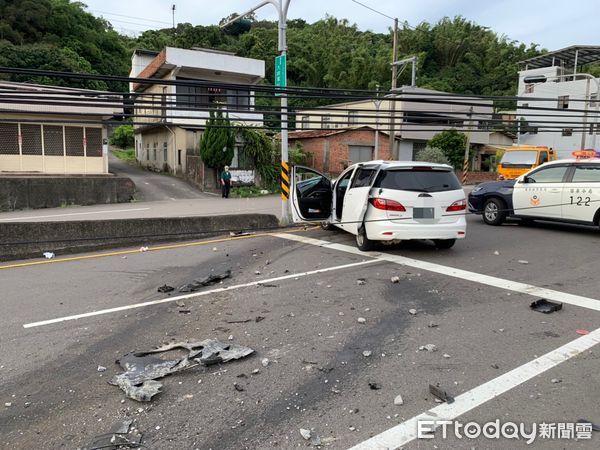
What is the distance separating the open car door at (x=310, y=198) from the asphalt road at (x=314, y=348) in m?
2.43

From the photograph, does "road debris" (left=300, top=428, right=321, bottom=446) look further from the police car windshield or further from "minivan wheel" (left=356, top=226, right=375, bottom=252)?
the police car windshield

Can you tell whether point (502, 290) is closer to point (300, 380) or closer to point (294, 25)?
point (300, 380)

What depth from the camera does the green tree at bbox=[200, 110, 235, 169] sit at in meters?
23.9

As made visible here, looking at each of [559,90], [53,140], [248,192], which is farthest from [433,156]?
[559,90]

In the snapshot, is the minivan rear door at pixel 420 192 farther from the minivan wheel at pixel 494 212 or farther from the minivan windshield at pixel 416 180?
the minivan wheel at pixel 494 212

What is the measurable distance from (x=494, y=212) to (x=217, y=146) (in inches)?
602

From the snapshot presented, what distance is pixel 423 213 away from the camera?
8.62 metres

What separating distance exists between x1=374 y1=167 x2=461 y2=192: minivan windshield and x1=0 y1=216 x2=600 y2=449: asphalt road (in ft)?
4.27

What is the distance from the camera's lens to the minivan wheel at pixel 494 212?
12.5 metres

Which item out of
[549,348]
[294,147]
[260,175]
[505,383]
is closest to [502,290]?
[549,348]

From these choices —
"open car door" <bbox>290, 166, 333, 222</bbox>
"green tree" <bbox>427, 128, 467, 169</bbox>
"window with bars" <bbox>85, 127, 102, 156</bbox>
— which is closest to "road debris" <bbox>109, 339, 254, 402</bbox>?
"open car door" <bbox>290, 166, 333, 222</bbox>

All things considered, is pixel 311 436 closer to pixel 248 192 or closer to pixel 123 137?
pixel 248 192

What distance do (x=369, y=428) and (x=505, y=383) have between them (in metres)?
1.38

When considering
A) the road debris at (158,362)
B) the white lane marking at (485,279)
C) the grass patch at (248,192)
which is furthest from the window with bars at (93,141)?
the road debris at (158,362)
